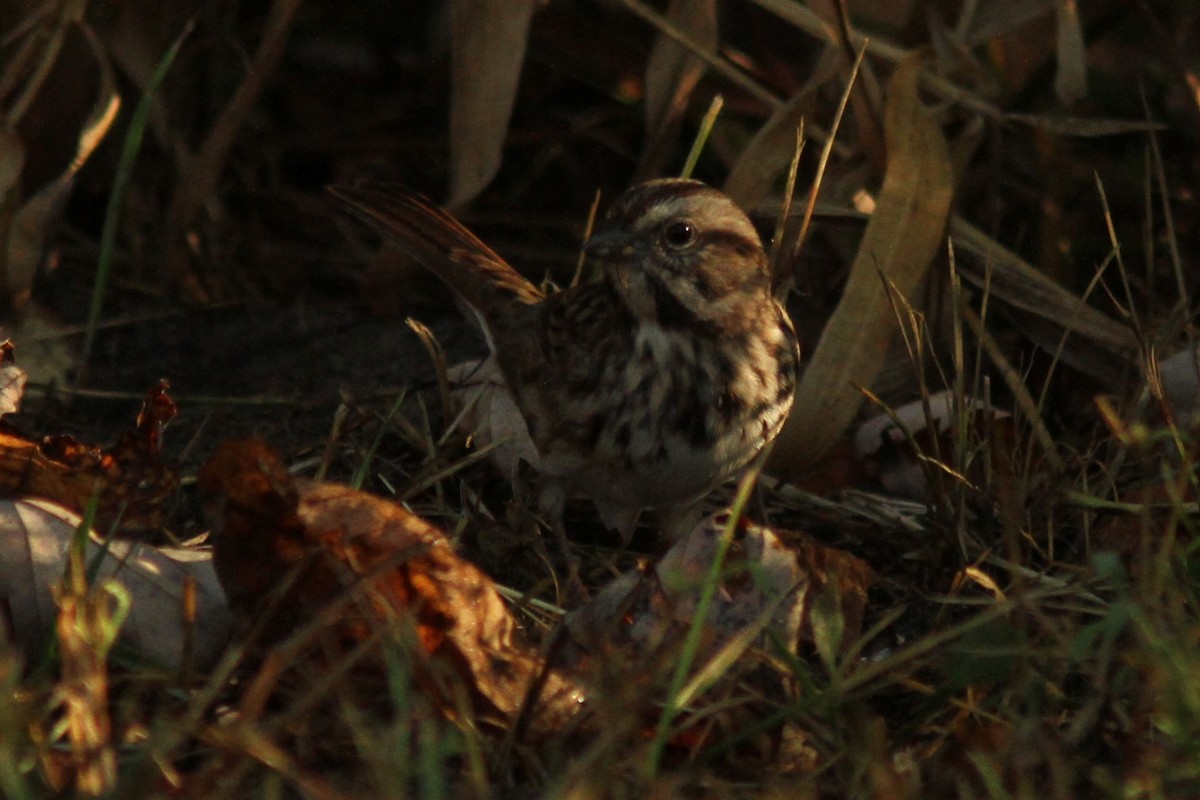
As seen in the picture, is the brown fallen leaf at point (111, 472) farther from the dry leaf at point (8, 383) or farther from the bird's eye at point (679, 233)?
the bird's eye at point (679, 233)

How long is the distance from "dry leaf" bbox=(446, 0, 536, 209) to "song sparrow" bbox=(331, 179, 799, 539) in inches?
27.7

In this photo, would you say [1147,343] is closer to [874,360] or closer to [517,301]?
[874,360]

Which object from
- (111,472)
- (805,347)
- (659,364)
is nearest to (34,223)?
(111,472)

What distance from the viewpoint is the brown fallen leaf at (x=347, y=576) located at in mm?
2197

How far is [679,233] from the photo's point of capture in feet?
9.92

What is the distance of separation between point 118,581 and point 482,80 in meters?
1.74

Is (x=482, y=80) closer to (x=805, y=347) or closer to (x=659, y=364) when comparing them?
(x=805, y=347)

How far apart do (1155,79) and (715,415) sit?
2.08 metres

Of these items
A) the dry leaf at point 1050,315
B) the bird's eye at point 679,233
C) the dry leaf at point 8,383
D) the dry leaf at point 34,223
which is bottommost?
the dry leaf at point 1050,315

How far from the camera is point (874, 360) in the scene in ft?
10.9

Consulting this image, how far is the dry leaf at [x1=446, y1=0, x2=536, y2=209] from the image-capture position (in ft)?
12.3

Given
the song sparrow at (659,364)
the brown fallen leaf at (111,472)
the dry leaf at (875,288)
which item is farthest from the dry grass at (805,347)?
the brown fallen leaf at (111,472)

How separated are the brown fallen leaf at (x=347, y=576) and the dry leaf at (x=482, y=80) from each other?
161 cm

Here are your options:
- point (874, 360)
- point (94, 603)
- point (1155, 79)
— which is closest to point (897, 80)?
point (874, 360)
